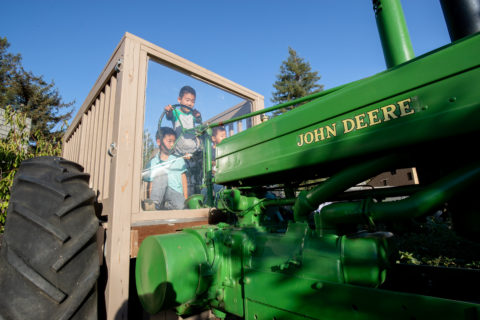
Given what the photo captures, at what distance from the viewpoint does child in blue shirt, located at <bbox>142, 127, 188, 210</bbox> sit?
7.56ft

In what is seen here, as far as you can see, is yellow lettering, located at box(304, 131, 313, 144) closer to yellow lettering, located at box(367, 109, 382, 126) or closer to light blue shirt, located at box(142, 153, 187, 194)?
yellow lettering, located at box(367, 109, 382, 126)

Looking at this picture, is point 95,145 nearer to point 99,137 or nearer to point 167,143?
point 99,137

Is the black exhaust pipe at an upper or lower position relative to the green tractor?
upper

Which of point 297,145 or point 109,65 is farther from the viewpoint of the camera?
point 109,65

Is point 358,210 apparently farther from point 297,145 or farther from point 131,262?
point 131,262

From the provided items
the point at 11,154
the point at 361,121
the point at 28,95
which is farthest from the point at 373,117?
the point at 28,95

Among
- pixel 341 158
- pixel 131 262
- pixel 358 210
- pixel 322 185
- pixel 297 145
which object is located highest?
pixel 297 145

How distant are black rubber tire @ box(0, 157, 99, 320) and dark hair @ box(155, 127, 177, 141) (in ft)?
3.24

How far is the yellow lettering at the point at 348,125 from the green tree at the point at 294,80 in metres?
24.3

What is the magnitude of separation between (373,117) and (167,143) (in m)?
1.98

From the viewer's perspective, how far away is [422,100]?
1.14m

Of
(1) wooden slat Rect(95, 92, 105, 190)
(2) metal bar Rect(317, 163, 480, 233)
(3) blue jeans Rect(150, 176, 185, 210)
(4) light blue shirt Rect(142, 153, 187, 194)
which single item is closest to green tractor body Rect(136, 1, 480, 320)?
(2) metal bar Rect(317, 163, 480, 233)

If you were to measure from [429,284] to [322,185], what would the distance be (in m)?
0.95

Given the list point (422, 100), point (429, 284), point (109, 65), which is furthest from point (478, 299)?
point (109, 65)
